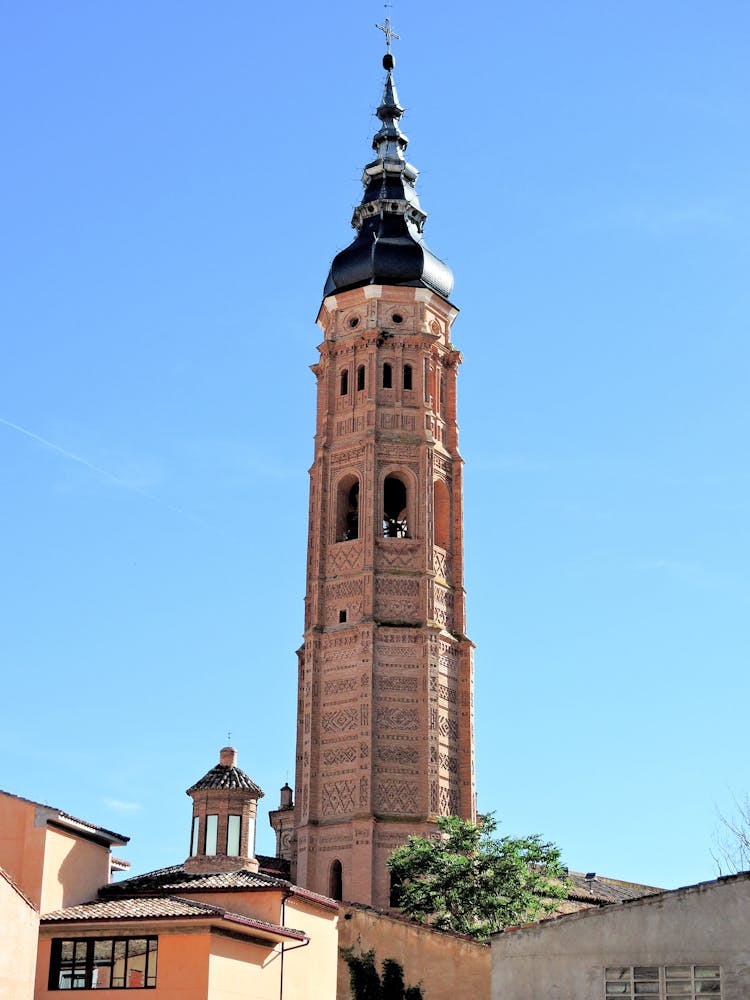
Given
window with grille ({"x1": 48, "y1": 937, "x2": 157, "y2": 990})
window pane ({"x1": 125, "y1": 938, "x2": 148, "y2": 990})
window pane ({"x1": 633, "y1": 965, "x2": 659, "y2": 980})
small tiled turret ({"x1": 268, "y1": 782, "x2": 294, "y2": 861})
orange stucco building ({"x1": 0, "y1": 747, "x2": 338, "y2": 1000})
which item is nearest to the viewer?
window pane ({"x1": 633, "y1": 965, "x2": 659, "y2": 980})

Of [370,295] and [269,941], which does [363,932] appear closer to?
[269,941]

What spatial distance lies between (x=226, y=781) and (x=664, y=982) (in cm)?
2361

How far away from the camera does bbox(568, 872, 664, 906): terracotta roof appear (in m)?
62.2

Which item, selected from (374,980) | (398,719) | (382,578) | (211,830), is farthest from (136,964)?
(382,578)

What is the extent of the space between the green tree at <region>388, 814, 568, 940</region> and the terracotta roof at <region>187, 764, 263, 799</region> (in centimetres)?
692

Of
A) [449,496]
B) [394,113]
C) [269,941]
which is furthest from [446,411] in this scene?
[269,941]

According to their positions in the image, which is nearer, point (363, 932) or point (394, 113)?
point (363, 932)

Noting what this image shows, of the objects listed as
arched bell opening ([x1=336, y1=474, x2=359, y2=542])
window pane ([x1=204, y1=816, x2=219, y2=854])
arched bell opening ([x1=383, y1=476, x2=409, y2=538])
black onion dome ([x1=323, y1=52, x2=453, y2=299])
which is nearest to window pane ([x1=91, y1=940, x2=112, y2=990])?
window pane ([x1=204, y1=816, x2=219, y2=854])

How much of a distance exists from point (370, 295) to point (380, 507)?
10.1m

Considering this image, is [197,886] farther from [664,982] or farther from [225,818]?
[664,982]

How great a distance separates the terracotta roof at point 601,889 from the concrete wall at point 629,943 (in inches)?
1160

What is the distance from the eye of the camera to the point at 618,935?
30359mm

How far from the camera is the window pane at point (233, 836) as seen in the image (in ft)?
161

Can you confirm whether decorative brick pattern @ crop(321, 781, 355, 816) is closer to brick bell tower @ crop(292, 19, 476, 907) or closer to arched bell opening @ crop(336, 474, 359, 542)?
brick bell tower @ crop(292, 19, 476, 907)
